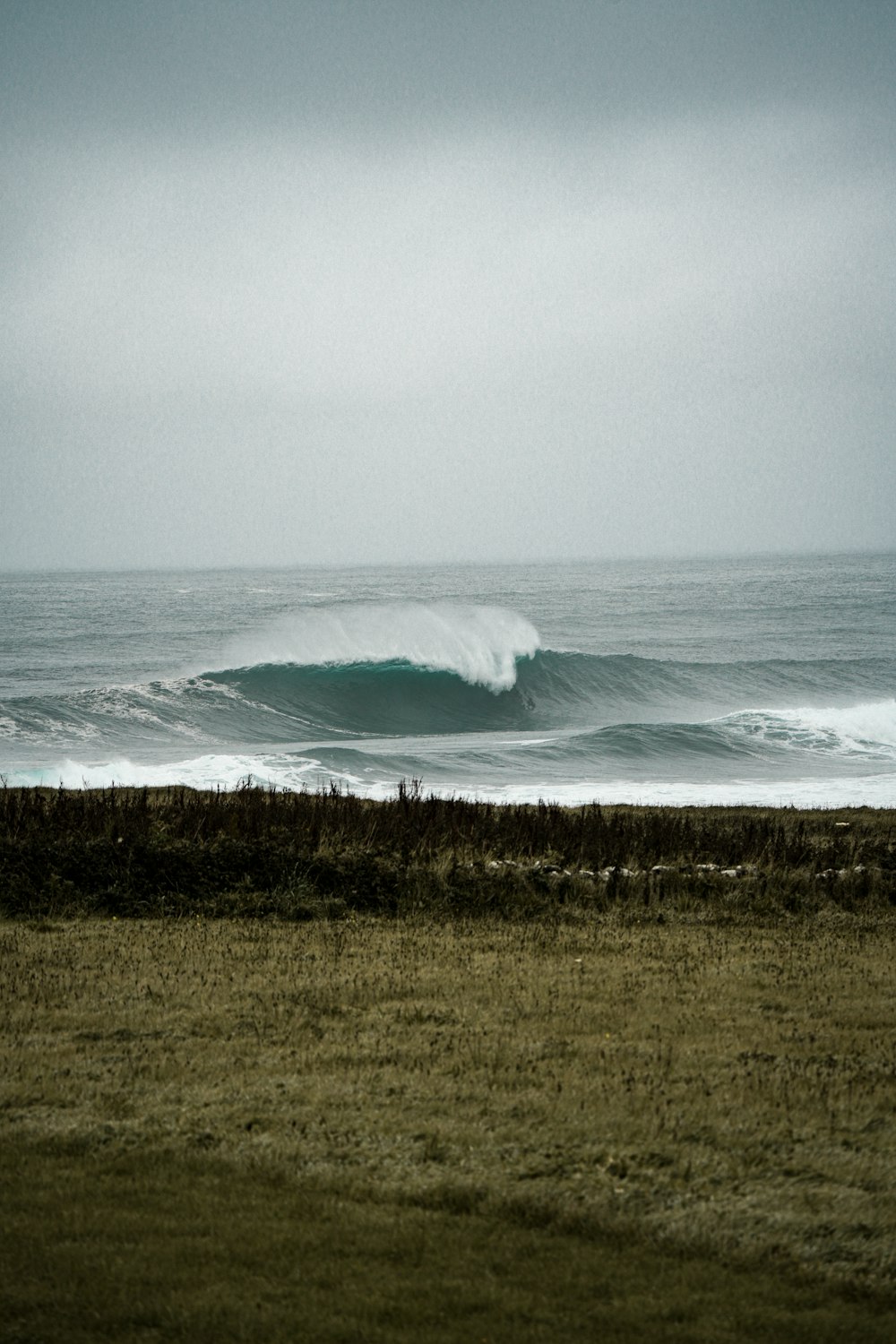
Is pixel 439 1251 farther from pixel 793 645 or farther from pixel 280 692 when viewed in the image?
pixel 793 645

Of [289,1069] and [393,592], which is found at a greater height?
[393,592]

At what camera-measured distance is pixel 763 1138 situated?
5520 mm

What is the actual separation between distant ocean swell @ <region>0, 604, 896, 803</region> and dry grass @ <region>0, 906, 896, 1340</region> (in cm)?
1581

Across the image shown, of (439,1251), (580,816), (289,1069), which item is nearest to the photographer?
(439,1251)

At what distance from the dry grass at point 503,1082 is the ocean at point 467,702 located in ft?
28.1

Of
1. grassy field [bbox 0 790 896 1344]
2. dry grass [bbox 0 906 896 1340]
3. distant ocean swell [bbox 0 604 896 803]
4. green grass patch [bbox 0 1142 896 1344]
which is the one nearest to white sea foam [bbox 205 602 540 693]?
distant ocean swell [bbox 0 604 896 803]

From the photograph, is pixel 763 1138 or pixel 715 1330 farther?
pixel 763 1138

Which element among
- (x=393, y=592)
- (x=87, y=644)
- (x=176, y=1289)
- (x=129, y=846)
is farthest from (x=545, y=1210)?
(x=393, y=592)

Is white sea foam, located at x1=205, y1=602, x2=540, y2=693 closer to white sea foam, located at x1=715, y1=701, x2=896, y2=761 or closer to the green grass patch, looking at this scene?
white sea foam, located at x1=715, y1=701, x2=896, y2=761

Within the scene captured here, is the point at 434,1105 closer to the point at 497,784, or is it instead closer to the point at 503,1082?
the point at 503,1082

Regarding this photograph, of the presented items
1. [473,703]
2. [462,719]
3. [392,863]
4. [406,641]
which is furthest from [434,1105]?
[406,641]

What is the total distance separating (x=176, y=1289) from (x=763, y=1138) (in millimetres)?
2872

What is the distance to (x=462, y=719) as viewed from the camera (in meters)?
40.0

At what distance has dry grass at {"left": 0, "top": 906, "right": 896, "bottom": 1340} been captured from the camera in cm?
481
